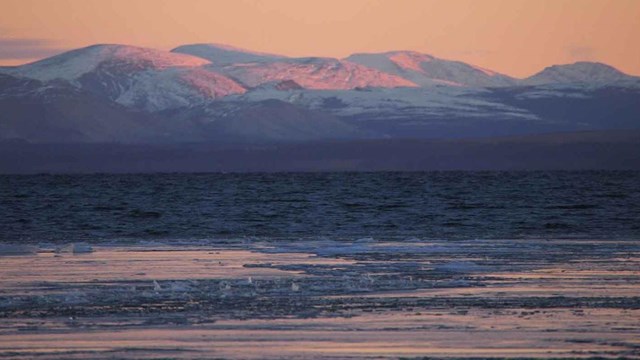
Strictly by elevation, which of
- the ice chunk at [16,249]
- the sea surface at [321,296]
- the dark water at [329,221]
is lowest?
the dark water at [329,221]

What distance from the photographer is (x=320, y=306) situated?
20.5 metres

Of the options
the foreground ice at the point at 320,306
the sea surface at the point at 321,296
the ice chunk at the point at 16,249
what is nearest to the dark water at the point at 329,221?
the sea surface at the point at 321,296

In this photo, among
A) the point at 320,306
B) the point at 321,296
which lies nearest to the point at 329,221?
the point at 321,296

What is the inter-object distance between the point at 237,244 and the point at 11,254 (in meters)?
7.24

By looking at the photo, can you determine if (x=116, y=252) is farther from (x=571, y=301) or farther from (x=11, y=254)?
(x=571, y=301)

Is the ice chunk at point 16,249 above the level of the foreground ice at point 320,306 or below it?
below

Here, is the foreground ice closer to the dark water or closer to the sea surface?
the sea surface

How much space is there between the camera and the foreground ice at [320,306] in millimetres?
16531

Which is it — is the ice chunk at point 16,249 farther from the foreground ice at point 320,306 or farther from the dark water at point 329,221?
the dark water at point 329,221

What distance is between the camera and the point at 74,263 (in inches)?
1158

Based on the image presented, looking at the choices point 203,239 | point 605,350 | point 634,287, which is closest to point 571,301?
point 634,287

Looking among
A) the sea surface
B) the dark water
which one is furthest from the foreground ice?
the dark water

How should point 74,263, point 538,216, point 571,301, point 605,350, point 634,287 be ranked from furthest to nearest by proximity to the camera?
point 538,216, point 74,263, point 634,287, point 571,301, point 605,350

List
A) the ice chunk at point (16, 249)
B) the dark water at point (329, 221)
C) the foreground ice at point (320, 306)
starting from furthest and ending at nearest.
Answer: the dark water at point (329, 221)
the ice chunk at point (16, 249)
the foreground ice at point (320, 306)
